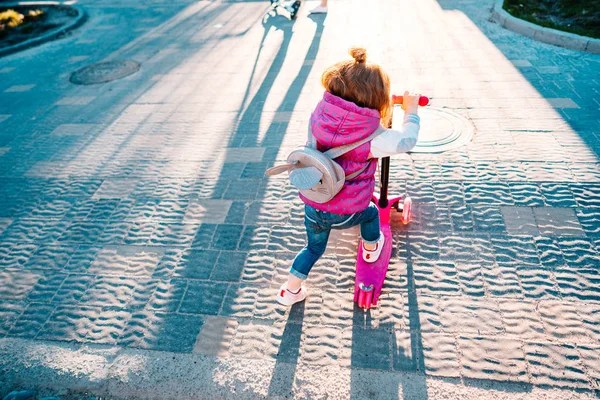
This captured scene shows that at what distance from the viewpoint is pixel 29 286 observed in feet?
11.3

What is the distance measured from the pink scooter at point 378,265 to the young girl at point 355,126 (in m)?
0.34

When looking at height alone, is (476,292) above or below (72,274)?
above

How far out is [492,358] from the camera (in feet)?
8.41

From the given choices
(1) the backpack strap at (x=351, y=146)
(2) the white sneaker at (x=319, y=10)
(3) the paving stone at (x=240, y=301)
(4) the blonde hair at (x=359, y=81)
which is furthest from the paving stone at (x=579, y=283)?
(2) the white sneaker at (x=319, y=10)

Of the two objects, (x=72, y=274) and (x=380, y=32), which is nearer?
(x=72, y=274)

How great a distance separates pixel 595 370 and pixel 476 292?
0.79 m

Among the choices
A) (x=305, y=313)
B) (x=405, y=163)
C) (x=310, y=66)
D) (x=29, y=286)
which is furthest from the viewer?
(x=310, y=66)

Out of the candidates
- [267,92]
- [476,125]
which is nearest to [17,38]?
[267,92]

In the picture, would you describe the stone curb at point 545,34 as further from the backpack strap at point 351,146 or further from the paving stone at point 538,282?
the backpack strap at point 351,146

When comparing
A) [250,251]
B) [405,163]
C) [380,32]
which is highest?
[380,32]

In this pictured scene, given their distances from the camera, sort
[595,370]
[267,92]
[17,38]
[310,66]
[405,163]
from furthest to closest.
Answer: [17,38], [310,66], [267,92], [405,163], [595,370]

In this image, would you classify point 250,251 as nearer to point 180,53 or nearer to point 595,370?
point 595,370

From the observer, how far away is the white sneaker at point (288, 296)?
2990mm

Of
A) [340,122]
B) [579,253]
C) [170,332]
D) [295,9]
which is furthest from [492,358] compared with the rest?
[295,9]
